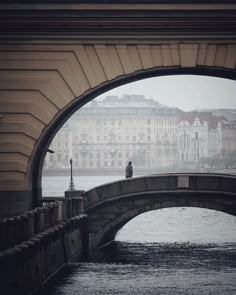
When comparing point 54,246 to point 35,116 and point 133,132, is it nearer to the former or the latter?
point 35,116

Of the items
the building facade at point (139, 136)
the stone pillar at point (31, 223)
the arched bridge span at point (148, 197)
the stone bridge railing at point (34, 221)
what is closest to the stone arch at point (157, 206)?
the arched bridge span at point (148, 197)

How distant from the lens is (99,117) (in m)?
94.5

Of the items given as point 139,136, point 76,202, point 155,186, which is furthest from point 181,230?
point 139,136

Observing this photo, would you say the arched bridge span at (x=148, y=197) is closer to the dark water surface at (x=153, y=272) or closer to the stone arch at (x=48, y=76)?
the dark water surface at (x=153, y=272)

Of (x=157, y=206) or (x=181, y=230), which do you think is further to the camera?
(x=181, y=230)

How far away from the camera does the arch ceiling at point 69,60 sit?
484 inches

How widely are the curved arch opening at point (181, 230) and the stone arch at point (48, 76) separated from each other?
1341cm

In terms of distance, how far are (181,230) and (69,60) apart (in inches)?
800

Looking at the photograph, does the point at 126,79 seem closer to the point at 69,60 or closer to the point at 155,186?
the point at 69,60

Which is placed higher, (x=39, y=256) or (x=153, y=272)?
(x=39, y=256)

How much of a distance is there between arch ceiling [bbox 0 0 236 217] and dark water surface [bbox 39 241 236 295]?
2.33 m

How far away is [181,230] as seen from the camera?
32.2 meters

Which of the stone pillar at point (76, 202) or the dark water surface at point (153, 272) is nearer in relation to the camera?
the dark water surface at point (153, 272)

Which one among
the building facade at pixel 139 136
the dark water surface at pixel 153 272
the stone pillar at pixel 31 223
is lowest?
the dark water surface at pixel 153 272
